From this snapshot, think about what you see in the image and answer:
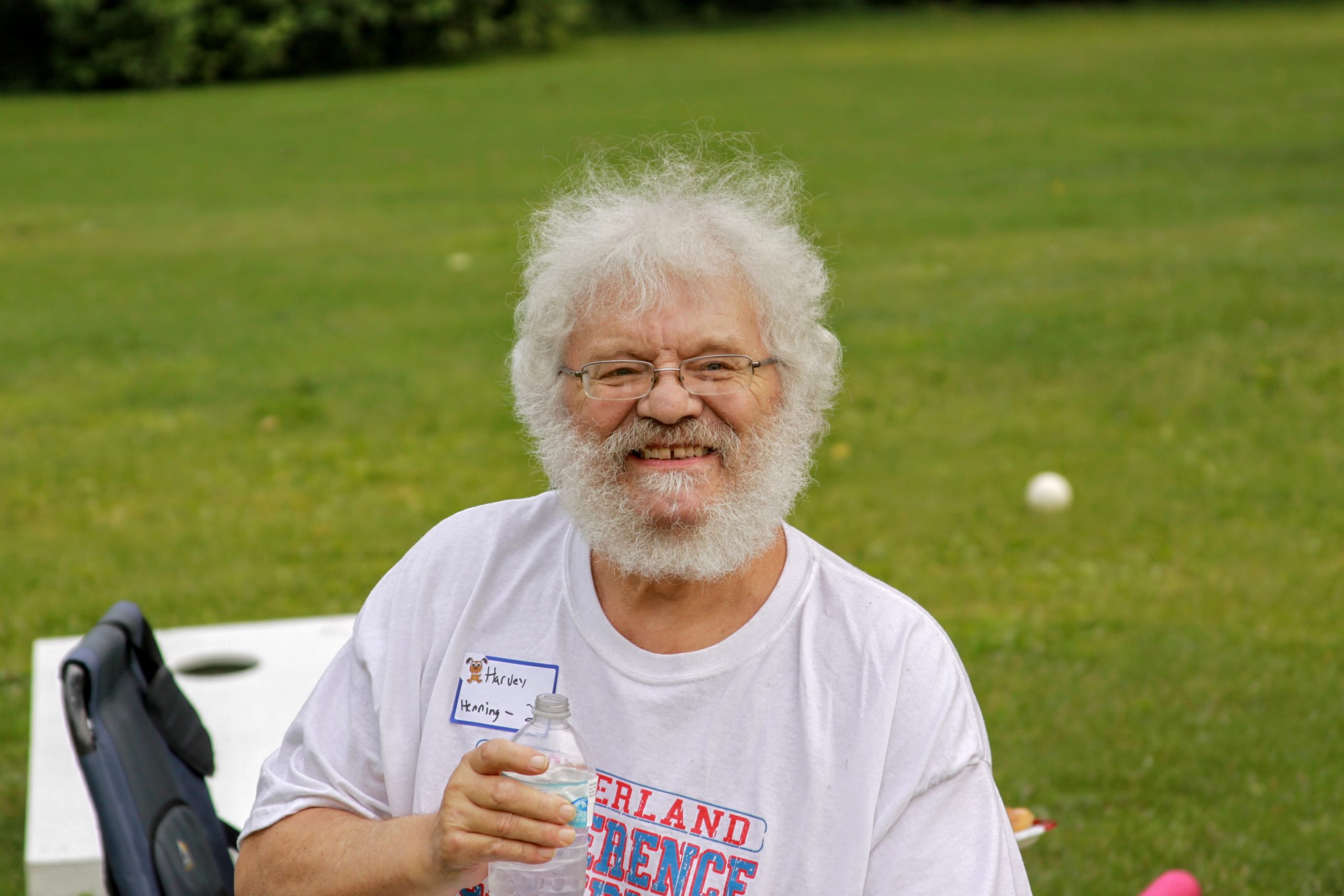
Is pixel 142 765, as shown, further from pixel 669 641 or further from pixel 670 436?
pixel 670 436

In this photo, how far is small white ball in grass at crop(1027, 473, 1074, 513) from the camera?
267 inches

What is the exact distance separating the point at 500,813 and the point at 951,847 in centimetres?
63

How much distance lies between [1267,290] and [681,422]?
849cm

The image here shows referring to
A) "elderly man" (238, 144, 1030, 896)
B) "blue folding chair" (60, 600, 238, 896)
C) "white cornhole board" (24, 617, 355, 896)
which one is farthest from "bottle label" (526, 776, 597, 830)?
"white cornhole board" (24, 617, 355, 896)

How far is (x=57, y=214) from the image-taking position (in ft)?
49.9

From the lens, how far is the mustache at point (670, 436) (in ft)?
7.50

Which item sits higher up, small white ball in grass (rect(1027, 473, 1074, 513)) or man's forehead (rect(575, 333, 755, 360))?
man's forehead (rect(575, 333, 755, 360))

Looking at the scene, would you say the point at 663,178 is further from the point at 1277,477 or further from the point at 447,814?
the point at 1277,477

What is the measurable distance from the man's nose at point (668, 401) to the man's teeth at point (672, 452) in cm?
5

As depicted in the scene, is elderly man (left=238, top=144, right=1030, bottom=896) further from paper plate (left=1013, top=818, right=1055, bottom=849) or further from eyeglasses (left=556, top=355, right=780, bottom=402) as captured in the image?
paper plate (left=1013, top=818, right=1055, bottom=849)

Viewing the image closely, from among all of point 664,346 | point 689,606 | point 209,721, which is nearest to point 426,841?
point 689,606

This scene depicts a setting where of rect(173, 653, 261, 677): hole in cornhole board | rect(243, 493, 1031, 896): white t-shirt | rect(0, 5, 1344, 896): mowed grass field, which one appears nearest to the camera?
rect(243, 493, 1031, 896): white t-shirt

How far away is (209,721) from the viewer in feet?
12.9

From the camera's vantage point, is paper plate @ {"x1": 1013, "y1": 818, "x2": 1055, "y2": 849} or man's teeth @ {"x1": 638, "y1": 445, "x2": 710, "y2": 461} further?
paper plate @ {"x1": 1013, "y1": 818, "x2": 1055, "y2": 849}
